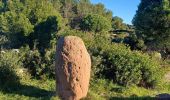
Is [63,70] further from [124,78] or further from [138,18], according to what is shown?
[138,18]

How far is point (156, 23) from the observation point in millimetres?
32938

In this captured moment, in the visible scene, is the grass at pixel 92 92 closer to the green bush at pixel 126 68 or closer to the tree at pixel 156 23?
the green bush at pixel 126 68

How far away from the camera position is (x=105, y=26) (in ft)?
208

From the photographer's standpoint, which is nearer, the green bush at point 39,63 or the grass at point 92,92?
the grass at point 92,92

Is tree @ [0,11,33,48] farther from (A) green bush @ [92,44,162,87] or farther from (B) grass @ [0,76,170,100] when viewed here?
(B) grass @ [0,76,170,100]

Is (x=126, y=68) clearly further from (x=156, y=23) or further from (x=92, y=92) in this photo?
(x=156, y=23)

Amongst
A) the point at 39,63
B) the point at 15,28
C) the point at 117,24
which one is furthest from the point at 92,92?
the point at 117,24

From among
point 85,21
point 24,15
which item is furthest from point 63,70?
point 85,21

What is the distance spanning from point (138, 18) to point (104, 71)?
19615mm

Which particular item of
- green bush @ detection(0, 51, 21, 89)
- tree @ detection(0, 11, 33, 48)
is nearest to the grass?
green bush @ detection(0, 51, 21, 89)

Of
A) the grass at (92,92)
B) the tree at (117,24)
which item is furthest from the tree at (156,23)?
the tree at (117,24)

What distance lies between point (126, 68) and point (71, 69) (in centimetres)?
394

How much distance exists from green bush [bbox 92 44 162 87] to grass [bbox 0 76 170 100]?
43 centimetres

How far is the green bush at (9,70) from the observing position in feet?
48.7
